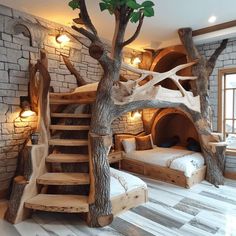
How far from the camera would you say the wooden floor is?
244 centimetres

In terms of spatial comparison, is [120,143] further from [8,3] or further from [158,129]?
[8,3]

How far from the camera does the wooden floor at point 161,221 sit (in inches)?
95.9

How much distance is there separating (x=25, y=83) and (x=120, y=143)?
248 cm

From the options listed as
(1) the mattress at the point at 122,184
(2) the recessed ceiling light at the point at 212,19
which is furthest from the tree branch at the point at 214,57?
(1) the mattress at the point at 122,184

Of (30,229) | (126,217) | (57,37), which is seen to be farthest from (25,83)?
(126,217)

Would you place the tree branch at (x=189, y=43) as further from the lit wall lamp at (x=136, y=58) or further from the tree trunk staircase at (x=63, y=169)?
the tree trunk staircase at (x=63, y=169)

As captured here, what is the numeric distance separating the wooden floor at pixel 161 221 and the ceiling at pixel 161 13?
2985 millimetres

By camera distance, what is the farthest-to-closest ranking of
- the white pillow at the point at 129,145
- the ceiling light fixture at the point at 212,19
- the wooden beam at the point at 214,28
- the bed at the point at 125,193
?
the white pillow at the point at 129,145 → the wooden beam at the point at 214,28 → the ceiling light fixture at the point at 212,19 → the bed at the point at 125,193

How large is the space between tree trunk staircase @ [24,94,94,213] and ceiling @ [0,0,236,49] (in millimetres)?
1383

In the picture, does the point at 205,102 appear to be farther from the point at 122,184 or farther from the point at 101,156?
the point at 101,156

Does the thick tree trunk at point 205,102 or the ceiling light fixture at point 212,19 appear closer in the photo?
the ceiling light fixture at point 212,19

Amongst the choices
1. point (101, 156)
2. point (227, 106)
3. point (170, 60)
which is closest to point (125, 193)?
point (101, 156)

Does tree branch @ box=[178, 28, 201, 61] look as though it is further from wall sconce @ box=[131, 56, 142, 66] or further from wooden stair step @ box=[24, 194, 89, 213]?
wooden stair step @ box=[24, 194, 89, 213]

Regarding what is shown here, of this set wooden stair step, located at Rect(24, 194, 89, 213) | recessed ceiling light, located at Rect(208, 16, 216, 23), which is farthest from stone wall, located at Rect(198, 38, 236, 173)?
wooden stair step, located at Rect(24, 194, 89, 213)
